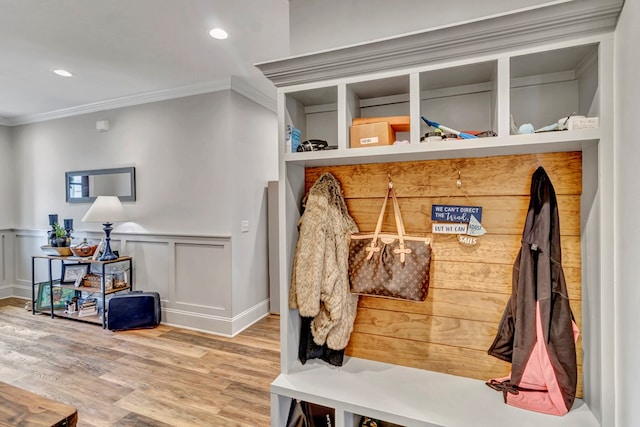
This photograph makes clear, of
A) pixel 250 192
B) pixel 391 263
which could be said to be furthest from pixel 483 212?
pixel 250 192

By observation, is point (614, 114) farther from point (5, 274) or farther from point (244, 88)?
point (5, 274)

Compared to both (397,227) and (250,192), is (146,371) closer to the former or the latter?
(250,192)

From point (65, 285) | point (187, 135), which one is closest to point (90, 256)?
point (65, 285)

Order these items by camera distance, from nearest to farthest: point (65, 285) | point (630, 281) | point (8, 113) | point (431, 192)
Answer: point (630, 281) → point (431, 192) → point (65, 285) → point (8, 113)

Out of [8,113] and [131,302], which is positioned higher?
[8,113]

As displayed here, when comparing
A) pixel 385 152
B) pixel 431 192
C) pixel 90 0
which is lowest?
pixel 431 192

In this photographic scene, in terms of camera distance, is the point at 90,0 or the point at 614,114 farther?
the point at 90,0

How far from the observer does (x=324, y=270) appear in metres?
1.49

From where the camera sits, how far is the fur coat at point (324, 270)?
1.46 m

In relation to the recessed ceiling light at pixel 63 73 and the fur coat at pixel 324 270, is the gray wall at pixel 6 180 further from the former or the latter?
the fur coat at pixel 324 270

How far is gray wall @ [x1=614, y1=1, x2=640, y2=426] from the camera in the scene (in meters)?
0.89

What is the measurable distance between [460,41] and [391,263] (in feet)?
2.98

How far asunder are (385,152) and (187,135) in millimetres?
2742

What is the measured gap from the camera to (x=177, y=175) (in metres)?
3.47
